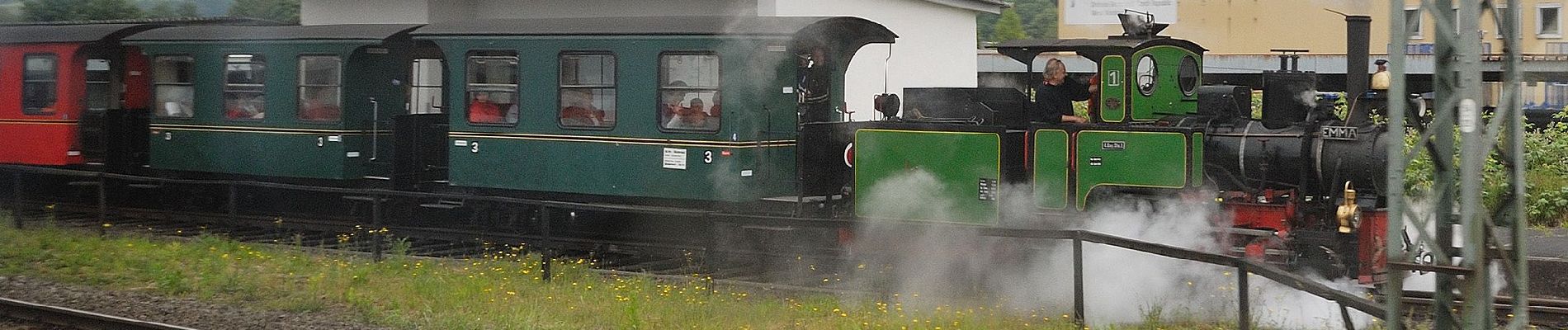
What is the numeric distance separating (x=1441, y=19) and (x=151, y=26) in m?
15.3

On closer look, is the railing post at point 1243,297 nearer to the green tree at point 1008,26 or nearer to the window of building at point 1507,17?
the window of building at point 1507,17

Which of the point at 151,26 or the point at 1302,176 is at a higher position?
the point at 151,26

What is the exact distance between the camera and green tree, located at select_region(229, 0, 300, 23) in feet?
47.4

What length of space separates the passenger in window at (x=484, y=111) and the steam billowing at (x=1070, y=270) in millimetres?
4023

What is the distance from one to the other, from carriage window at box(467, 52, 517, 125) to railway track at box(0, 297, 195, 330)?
4709 millimetres

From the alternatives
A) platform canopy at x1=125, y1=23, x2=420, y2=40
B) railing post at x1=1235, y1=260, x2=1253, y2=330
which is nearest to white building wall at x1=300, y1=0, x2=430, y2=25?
platform canopy at x1=125, y1=23, x2=420, y2=40

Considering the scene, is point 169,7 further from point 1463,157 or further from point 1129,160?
point 1463,157

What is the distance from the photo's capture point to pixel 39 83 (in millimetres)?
16812

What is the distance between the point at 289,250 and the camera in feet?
43.7

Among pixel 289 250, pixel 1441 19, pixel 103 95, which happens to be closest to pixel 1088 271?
pixel 1441 19

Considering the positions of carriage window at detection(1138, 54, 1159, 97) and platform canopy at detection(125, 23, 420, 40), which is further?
platform canopy at detection(125, 23, 420, 40)

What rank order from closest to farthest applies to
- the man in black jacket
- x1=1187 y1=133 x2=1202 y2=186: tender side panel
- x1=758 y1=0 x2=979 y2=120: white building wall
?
x1=1187 y1=133 x2=1202 y2=186: tender side panel → the man in black jacket → x1=758 y1=0 x2=979 y2=120: white building wall

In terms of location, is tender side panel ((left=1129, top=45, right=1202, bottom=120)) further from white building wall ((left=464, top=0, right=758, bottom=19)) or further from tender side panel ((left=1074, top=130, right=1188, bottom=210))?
white building wall ((left=464, top=0, right=758, bottom=19))

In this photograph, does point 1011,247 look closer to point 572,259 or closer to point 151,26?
point 572,259
